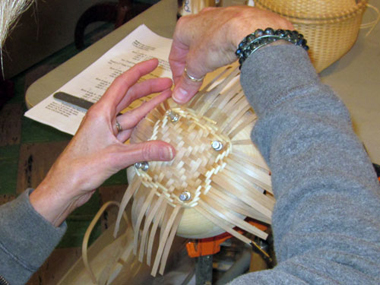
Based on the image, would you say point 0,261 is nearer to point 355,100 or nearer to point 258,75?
point 258,75

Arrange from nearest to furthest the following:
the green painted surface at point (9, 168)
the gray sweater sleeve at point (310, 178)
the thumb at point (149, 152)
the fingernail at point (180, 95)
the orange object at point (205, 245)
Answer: the gray sweater sleeve at point (310, 178) → the thumb at point (149, 152) → the fingernail at point (180, 95) → the orange object at point (205, 245) → the green painted surface at point (9, 168)

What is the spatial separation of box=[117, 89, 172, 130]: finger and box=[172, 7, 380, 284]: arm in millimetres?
297

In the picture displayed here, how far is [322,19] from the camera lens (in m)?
0.82

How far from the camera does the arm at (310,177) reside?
0.37 meters

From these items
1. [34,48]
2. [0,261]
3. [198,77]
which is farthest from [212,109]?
[34,48]

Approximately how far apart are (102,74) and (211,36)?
0.47 m

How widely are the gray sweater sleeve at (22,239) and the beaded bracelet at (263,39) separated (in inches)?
18.2

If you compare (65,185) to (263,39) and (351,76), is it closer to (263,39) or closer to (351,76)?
(263,39)

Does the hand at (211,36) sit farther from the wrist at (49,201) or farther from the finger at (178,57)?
the wrist at (49,201)

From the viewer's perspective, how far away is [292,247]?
16.1 inches

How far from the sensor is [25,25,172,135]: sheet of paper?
3.02ft

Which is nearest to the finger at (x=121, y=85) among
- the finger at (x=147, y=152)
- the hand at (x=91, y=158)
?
the hand at (x=91, y=158)

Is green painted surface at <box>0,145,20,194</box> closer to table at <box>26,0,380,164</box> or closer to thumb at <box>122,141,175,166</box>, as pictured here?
table at <box>26,0,380,164</box>

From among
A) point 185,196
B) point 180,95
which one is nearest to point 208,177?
point 185,196
